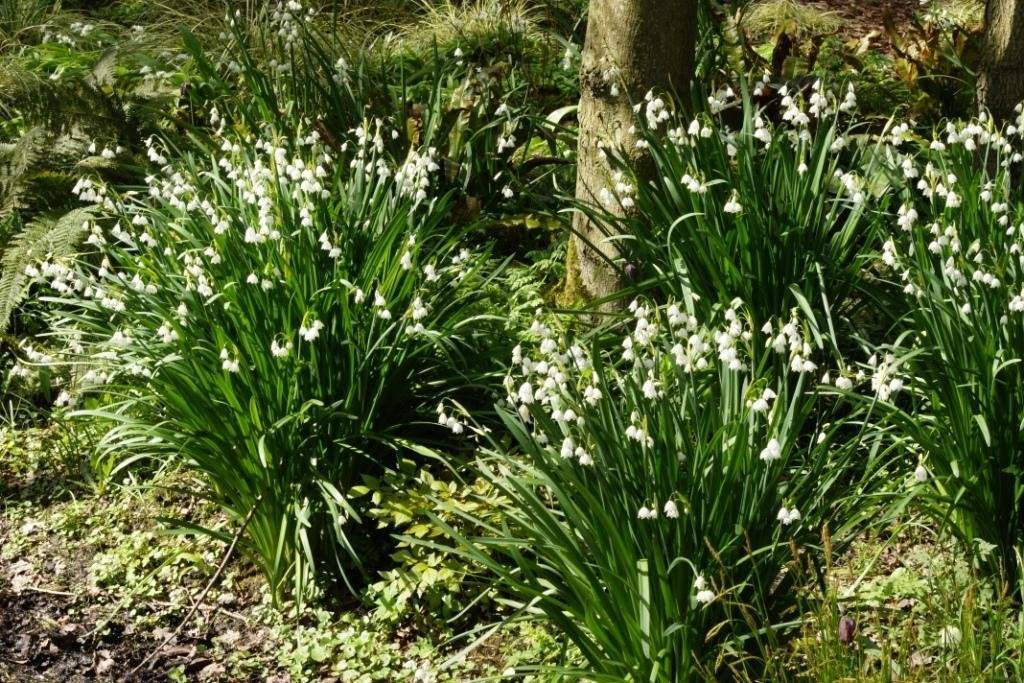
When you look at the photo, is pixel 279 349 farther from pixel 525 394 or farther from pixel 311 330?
pixel 525 394

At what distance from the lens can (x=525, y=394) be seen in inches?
124

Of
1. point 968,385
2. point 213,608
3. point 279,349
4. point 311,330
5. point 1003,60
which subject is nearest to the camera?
point 968,385

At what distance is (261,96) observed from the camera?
5.75m

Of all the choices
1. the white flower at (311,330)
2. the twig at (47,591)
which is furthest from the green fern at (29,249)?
the white flower at (311,330)

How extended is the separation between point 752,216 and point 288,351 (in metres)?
1.71

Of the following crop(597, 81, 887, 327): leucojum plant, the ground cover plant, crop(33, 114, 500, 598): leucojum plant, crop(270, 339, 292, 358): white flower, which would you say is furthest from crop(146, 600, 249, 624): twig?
crop(597, 81, 887, 327): leucojum plant

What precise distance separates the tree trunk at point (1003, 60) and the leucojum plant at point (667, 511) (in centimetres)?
255

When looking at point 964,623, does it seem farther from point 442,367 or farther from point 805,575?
point 442,367

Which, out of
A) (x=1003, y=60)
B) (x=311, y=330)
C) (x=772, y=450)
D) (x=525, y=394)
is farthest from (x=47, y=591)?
(x=1003, y=60)

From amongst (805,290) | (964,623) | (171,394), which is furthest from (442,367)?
(964,623)

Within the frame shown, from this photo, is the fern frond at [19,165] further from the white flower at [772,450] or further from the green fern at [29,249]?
the white flower at [772,450]

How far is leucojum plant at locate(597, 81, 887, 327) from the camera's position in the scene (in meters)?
4.30

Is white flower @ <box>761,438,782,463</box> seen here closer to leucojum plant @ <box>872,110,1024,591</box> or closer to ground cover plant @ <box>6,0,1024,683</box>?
ground cover plant @ <box>6,0,1024,683</box>

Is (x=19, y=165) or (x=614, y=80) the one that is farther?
(x=19, y=165)
